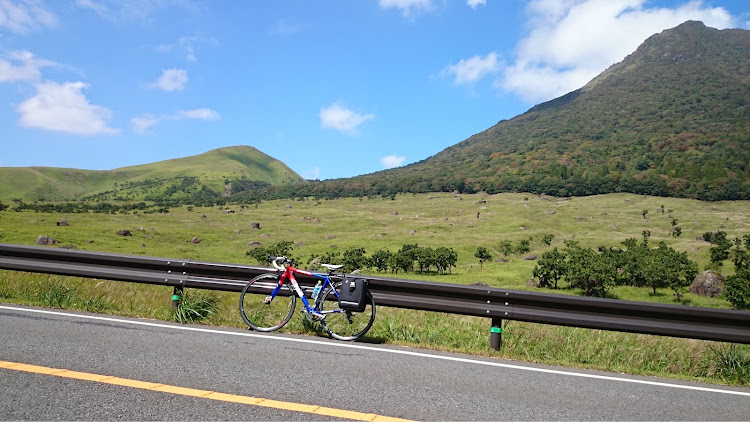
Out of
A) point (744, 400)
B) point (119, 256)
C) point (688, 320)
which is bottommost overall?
point (744, 400)

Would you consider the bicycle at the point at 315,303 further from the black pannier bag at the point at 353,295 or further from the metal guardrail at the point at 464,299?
the metal guardrail at the point at 464,299

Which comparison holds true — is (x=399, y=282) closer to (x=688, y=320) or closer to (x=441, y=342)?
(x=441, y=342)

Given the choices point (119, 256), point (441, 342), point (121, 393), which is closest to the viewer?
point (121, 393)

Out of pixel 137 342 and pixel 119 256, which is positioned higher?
pixel 119 256

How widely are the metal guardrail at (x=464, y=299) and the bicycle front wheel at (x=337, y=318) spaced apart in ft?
1.23

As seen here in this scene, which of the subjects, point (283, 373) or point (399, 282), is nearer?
point (283, 373)

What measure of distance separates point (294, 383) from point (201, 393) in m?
0.92

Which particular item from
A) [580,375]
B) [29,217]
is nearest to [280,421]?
[580,375]

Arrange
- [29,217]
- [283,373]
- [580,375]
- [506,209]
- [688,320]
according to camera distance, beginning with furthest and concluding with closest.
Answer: [506,209]
[29,217]
[688,320]
[580,375]
[283,373]

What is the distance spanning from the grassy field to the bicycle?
1.04ft

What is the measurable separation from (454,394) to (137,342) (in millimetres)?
4161

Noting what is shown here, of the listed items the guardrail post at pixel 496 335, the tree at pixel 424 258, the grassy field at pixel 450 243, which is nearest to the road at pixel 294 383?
the guardrail post at pixel 496 335

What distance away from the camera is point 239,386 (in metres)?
4.94

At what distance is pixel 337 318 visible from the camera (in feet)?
26.6
